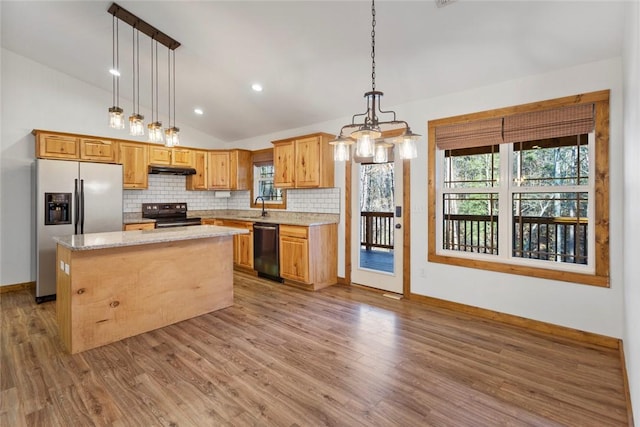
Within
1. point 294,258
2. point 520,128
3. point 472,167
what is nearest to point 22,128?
point 294,258

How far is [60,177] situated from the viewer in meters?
4.11

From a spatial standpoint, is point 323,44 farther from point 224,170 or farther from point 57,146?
point 57,146

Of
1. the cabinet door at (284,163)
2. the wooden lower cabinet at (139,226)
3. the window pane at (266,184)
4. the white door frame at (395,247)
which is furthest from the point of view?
the window pane at (266,184)

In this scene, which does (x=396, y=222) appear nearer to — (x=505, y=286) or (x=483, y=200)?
(x=483, y=200)

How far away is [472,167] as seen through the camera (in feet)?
12.1

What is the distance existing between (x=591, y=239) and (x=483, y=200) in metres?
1.04

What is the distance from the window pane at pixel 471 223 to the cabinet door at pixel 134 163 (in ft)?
15.8

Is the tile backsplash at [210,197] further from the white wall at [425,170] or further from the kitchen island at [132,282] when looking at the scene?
the kitchen island at [132,282]

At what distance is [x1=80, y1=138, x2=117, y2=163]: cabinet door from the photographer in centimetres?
463

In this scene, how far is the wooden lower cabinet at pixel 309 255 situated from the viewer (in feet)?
14.3

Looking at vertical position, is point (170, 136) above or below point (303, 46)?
below

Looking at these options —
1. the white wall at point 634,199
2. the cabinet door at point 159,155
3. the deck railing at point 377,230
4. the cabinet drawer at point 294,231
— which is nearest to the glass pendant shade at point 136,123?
the cabinet drawer at point 294,231

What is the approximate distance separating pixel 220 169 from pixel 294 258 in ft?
9.02

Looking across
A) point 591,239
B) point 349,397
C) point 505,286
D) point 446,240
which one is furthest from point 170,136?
point 591,239
